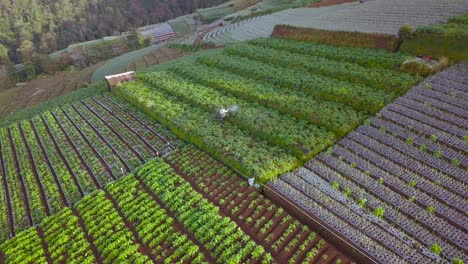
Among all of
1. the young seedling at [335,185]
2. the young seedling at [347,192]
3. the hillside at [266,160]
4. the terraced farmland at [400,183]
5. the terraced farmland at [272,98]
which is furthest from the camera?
the terraced farmland at [272,98]

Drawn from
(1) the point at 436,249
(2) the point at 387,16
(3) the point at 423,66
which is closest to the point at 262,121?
(1) the point at 436,249

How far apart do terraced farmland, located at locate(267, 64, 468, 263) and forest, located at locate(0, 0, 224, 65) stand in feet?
290

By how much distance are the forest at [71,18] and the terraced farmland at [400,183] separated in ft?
290

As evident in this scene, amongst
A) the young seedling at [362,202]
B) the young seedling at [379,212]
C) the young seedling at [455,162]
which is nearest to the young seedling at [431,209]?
the young seedling at [379,212]

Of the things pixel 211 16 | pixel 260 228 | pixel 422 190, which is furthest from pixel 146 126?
pixel 211 16

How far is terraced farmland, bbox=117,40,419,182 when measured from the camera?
1528cm

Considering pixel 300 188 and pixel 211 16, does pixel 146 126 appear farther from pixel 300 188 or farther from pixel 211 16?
pixel 211 16

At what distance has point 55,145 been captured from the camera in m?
19.9

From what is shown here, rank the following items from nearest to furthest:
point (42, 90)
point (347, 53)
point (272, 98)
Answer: point (272, 98) < point (347, 53) < point (42, 90)

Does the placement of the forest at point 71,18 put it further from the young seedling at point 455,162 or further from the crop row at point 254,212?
the young seedling at point 455,162

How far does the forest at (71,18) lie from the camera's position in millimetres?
88250

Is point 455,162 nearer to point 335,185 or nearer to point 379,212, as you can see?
point 379,212

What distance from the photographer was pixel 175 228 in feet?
40.6

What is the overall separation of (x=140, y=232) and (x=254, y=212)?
15.6ft
